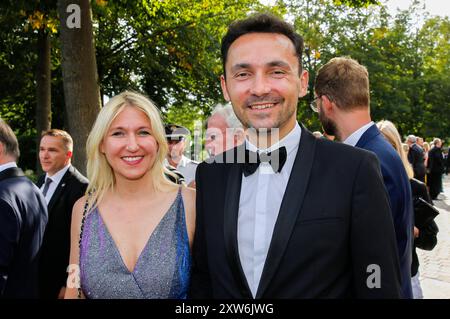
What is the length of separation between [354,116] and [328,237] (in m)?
1.40

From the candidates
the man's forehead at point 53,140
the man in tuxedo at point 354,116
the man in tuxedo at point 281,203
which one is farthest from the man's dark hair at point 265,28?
the man's forehead at point 53,140

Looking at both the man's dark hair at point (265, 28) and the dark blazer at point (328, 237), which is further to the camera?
the man's dark hair at point (265, 28)

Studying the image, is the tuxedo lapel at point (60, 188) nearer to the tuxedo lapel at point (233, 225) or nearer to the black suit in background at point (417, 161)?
the tuxedo lapel at point (233, 225)

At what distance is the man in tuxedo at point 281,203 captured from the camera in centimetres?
190

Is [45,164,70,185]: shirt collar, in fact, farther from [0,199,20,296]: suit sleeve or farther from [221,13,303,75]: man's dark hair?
[221,13,303,75]: man's dark hair

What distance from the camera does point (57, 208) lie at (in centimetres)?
456

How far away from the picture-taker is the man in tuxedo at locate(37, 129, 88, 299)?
14.1 ft

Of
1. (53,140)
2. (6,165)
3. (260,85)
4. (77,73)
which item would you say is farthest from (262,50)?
(77,73)

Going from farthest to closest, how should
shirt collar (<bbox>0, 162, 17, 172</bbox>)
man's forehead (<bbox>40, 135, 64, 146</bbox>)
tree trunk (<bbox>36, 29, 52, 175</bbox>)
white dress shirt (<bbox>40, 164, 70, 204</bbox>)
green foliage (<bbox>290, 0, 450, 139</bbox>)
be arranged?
green foliage (<bbox>290, 0, 450, 139</bbox>), tree trunk (<bbox>36, 29, 52, 175</bbox>), man's forehead (<bbox>40, 135, 64, 146</bbox>), white dress shirt (<bbox>40, 164, 70, 204</bbox>), shirt collar (<bbox>0, 162, 17, 172</bbox>)

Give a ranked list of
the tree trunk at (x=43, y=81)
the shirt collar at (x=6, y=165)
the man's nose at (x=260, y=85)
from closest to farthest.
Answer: the man's nose at (x=260, y=85) < the shirt collar at (x=6, y=165) < the tree trunk at (x=43, y=81)

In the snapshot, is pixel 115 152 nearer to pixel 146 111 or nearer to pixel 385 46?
pixel 146 111

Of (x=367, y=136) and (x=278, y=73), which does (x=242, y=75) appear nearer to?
(x=278, y=73)

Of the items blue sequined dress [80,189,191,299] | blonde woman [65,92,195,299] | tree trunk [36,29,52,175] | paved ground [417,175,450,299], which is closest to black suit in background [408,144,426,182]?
paved ground [417,175,450,299]

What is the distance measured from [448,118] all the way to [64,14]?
3271cm
